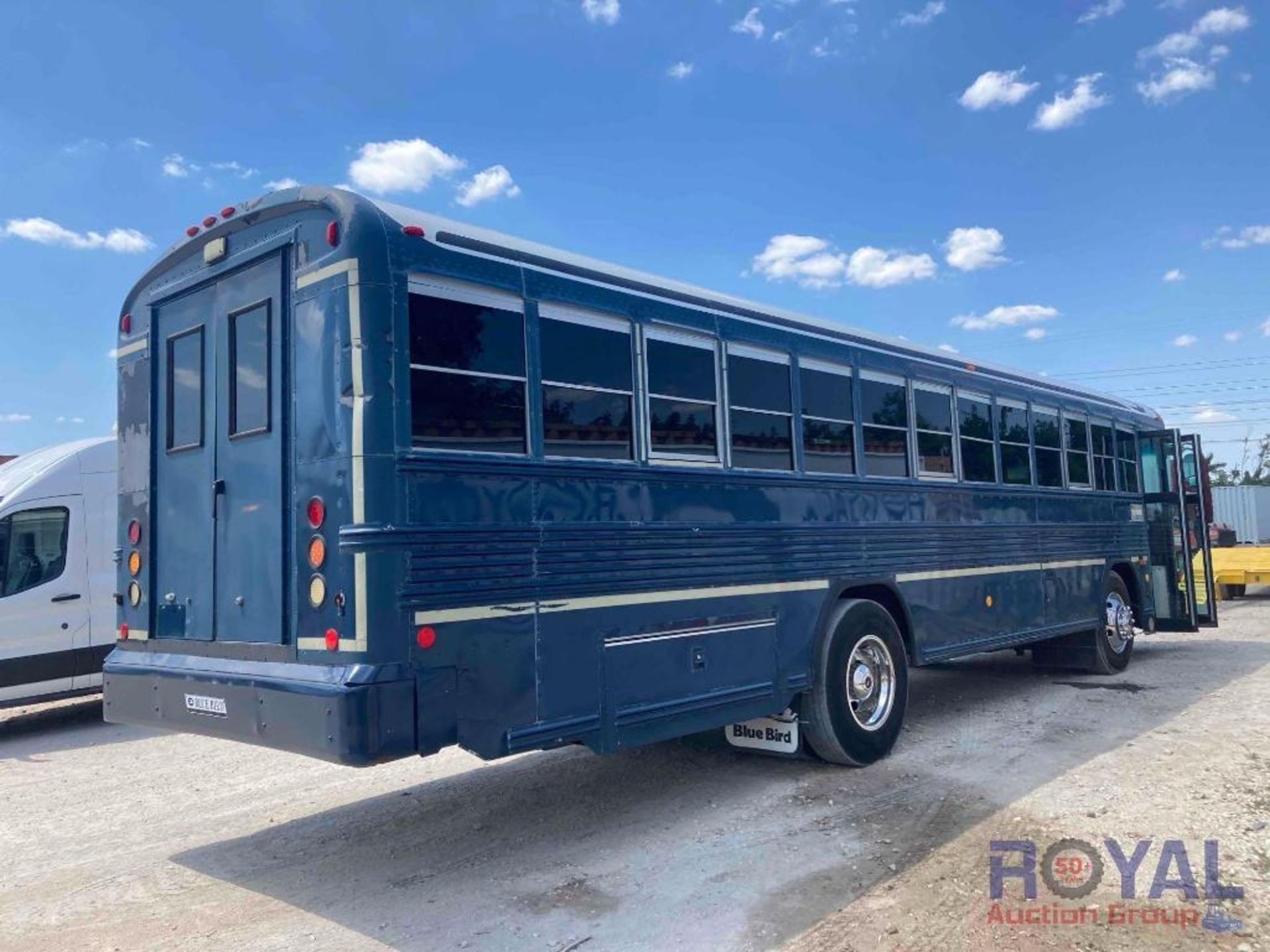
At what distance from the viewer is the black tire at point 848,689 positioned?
6.49m

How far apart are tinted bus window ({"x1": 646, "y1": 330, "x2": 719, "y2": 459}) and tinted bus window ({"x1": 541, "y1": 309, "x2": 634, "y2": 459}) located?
0.20 m

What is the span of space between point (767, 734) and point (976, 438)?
345cm

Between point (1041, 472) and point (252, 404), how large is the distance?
24.2 ft

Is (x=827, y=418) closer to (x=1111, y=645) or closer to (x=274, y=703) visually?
(x=274, y=703)

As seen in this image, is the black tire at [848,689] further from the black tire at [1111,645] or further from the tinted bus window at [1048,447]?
the black tire at [1111,645]

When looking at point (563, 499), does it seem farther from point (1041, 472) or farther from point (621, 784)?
point (1041, 472)

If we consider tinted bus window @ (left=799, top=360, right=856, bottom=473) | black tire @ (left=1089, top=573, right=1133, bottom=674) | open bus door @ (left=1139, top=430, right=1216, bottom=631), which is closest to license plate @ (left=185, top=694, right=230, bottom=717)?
tinted bus window @ (left=799, top=360, right=856, bottom=473)

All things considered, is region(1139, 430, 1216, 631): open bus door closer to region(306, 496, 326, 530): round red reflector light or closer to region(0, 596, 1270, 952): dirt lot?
region(0, 596, 1270, 952): dirt lot

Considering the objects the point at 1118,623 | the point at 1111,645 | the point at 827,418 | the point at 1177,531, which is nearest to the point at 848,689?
the point at 827,418

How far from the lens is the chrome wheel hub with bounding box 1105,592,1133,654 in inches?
421

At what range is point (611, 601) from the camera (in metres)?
5.15

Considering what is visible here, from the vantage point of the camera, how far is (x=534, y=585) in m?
4.78

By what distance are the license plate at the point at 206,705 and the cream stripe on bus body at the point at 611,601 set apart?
1.25 meters

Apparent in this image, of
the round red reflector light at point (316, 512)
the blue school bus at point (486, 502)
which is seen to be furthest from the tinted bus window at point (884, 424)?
the round red reflector light at point (316, 512)
